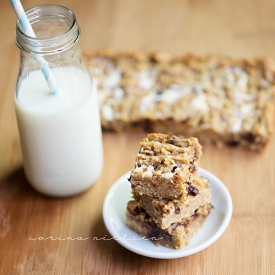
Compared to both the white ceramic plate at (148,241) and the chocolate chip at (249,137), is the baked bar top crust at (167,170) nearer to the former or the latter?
the white ceramic plate at (148,241)

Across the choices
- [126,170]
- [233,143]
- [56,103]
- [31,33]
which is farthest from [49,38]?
[233,143]

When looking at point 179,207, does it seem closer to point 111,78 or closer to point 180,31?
point 111,78

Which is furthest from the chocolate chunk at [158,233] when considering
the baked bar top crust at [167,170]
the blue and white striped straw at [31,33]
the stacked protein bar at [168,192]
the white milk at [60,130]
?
the blue and white striped straw at [31,33]

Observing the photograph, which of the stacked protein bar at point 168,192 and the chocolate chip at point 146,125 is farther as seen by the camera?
the chocolate chip at point 146,125

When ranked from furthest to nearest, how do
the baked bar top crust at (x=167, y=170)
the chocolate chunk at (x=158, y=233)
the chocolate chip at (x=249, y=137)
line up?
the chocolate chip at (x=249, y=137) < the chocolate chunk at (x=158, y=233) < the baked bar top crust at (x=167, y=170)

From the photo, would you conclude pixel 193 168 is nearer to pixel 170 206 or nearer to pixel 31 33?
pixel 170 206

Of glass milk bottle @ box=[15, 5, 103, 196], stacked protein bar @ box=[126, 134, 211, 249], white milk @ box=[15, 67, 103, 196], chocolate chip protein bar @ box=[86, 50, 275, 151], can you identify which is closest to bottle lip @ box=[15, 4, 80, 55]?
→ glass milk bottle @ box=[15, 5, 103, 196]

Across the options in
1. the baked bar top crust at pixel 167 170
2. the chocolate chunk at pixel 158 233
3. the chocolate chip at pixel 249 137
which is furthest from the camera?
the chocolate chip at pixel 249 137

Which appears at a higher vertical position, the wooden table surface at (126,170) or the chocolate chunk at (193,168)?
the chocolate chunk at (193,168)

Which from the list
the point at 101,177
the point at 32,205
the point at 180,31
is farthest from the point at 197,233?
the point at 180,31
